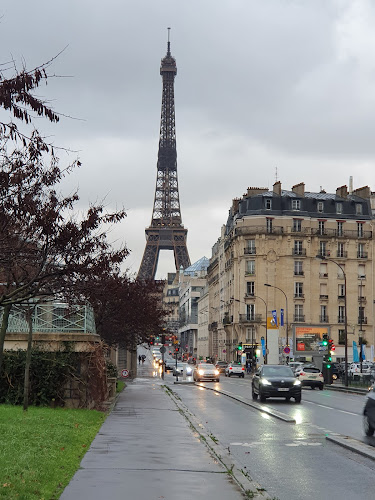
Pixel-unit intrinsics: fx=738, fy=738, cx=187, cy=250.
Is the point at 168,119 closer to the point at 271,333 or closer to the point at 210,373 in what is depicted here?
the point at 271,333

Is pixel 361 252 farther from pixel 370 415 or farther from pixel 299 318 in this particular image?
pixel 370 415

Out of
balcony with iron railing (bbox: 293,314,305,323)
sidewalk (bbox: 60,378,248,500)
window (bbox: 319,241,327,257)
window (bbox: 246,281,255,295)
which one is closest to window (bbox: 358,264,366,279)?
window (bbox: 319,241,327,257)

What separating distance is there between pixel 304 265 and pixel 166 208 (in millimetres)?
57380

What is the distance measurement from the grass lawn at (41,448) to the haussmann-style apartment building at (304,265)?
67.3 meters

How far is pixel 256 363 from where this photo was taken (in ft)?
276

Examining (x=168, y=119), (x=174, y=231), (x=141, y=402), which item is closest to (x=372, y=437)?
(x=141, y=402)

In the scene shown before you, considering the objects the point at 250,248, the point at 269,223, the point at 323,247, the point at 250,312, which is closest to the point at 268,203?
the point at 269,223

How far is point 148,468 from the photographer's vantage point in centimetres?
1055

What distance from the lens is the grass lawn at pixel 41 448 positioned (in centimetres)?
855

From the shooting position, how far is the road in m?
10.0

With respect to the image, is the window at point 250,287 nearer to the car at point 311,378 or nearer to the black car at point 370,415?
the car at point 311,378

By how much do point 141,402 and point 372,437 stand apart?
1179 cm

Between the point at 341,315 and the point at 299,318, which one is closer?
the point at 299,318

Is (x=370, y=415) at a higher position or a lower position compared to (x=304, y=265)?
lower
